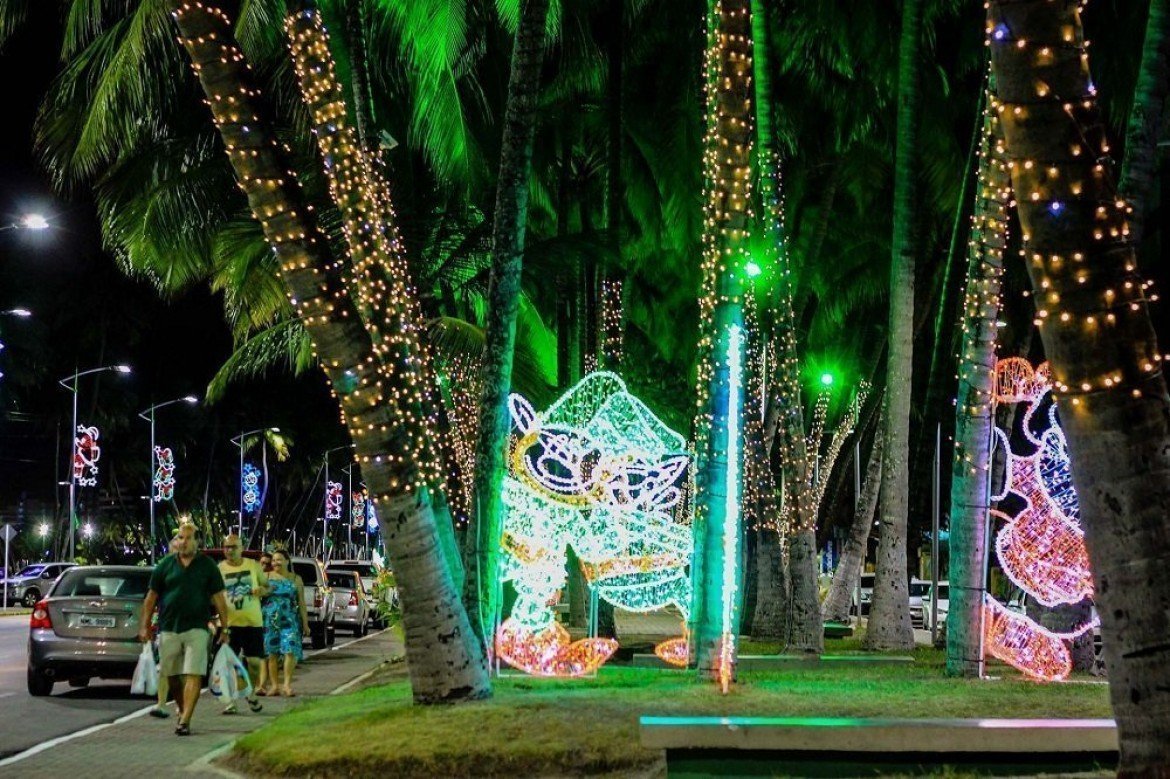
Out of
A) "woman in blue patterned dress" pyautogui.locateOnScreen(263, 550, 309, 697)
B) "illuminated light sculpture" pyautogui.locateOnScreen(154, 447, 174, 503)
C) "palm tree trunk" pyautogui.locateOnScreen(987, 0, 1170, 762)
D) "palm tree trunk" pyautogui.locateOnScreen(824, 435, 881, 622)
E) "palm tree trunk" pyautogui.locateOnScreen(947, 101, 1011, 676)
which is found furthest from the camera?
"illuminated light sculpture" pyautogui.locateOnScreen(154, 447, 174, 503)

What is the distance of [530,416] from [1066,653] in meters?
6.45

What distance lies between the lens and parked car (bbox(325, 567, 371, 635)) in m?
33.7

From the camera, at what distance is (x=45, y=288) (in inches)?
2389

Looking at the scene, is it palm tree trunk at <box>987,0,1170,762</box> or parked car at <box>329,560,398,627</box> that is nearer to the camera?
palm tree trunk at <box>987,0,1170,762</box>

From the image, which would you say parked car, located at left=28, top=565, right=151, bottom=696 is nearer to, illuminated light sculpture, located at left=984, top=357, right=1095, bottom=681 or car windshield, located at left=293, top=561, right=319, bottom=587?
illuminated light sculpture, located at left=984, top=357, right=1095, bottom=681

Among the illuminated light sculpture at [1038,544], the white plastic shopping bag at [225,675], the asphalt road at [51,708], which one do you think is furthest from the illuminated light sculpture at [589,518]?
the asphalt road at [51,708]

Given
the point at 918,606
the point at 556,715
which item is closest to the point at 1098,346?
the point at 556,715

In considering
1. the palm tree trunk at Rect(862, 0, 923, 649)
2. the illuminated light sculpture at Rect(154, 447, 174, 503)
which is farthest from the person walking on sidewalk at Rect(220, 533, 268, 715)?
the illuminated light sculpture at Rect(154, 447, 174, 503)

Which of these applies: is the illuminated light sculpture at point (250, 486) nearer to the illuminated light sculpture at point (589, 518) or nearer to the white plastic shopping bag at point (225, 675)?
the illuminated light sculpture at point (589, 518)

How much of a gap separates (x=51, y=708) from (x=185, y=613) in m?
4.23

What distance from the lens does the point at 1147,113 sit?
14.4 metres

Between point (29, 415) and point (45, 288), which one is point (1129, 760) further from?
point (29, 415)

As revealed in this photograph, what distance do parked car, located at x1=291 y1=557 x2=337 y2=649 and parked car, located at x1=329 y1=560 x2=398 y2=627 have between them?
19.7 feet

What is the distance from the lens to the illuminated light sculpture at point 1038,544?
15.8 metres
